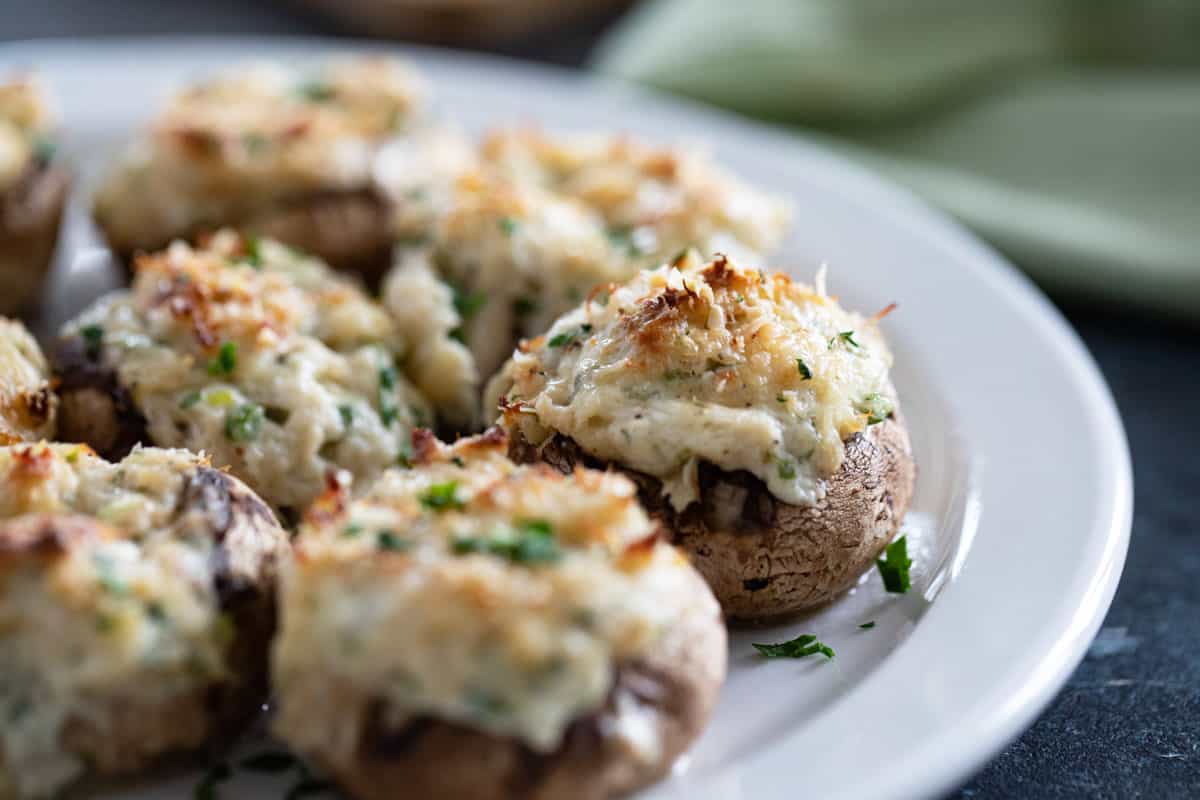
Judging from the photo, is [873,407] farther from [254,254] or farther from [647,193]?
[254,254]

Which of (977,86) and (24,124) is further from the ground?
(977,86)

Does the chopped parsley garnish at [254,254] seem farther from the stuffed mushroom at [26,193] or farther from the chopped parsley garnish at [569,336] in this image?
the chopped parsley garnish at [569,336]

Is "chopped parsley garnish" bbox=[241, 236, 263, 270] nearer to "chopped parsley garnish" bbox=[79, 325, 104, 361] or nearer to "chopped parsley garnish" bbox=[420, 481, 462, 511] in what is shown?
"chopped parsley garnish" bbox=[79, 325, 104, 361]

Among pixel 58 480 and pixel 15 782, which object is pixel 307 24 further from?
pixel 15 782

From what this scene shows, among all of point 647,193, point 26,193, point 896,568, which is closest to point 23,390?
point 26,193

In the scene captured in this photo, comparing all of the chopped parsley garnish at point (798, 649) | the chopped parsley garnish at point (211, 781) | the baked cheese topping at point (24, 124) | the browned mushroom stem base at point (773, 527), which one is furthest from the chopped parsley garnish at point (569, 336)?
the baked cheese topping at point (24, 124)

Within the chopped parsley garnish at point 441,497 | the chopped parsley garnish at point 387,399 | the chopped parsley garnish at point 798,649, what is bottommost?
the chopped parsley garnish at point 798,649

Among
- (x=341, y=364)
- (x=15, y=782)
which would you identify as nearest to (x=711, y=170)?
(x=341, y=364)
